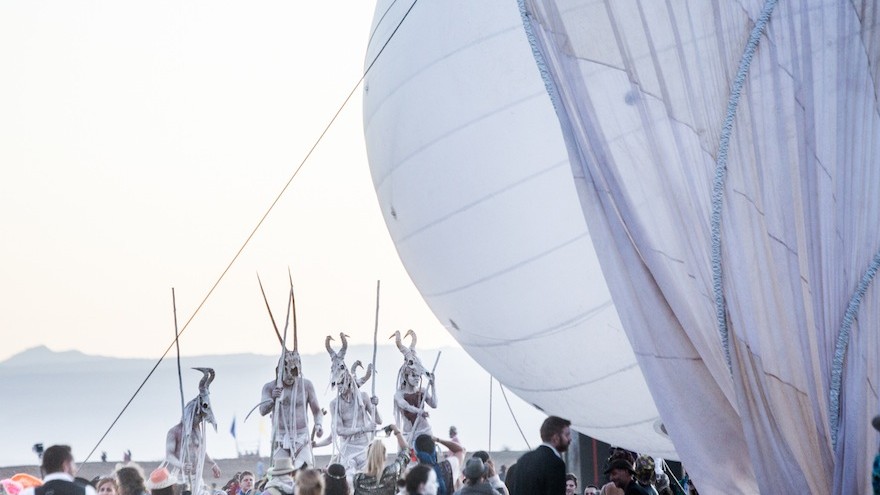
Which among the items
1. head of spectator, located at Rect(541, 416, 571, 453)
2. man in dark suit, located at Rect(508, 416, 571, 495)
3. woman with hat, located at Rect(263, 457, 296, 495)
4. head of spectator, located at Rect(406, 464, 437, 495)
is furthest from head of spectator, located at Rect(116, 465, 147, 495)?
head of spectator, located at Rect(541, 416, 571, 453)

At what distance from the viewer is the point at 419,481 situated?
219 inches

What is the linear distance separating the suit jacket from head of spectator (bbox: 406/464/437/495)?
53cm

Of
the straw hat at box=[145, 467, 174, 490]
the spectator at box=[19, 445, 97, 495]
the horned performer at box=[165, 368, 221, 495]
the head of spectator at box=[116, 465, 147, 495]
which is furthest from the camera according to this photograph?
the horned performer at box=[165, 368, 221, 495]

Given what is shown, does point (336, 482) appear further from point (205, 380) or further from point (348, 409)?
point (348, 409)

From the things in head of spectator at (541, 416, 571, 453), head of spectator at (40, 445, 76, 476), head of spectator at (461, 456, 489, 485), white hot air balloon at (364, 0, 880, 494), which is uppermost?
white hot air balloon at (364, 0, 880, 494)

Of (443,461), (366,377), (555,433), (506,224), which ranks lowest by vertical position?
(443,461)

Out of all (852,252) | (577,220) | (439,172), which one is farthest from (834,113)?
(439,172)

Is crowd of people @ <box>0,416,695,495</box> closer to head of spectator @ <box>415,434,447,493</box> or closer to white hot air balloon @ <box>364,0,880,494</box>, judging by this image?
head of spectator @ <box>415,434,447,493</box>

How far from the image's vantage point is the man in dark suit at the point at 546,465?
576 centimetres

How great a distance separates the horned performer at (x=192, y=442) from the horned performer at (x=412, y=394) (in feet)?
7.61

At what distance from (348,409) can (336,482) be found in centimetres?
716

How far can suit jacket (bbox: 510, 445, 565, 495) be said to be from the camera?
575 centimetres

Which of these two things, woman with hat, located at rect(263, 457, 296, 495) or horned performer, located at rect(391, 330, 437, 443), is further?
horned performer, located at rect(391, 330, 437, 443)

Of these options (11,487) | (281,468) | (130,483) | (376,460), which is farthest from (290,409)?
(130,483)
